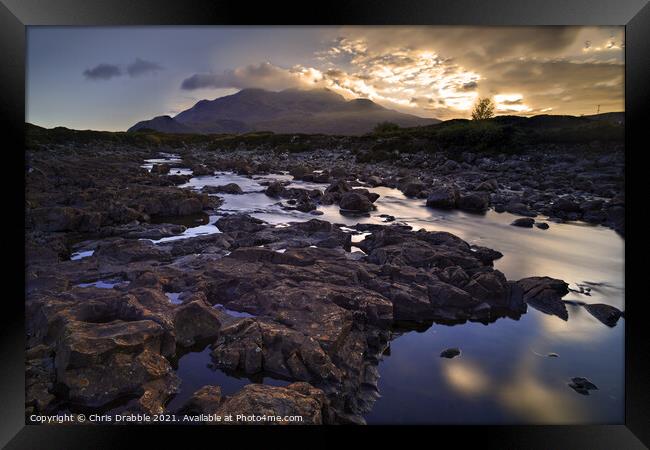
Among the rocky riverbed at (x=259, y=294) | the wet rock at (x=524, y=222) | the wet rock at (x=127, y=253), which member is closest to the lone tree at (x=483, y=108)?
the rocky riverbed at (x=259, y=294)

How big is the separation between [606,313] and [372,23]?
179 inches

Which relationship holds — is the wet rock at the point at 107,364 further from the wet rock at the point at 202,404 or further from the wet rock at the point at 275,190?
the wet rock at the point at 275,190

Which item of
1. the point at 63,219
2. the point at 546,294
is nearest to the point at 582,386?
the point at 546,294

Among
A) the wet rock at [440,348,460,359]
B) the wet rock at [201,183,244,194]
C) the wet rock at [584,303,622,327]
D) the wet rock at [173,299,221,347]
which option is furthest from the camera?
the wet rock at [201,183,244,194]

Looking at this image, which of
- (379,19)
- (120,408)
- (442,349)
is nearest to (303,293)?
(442,349)

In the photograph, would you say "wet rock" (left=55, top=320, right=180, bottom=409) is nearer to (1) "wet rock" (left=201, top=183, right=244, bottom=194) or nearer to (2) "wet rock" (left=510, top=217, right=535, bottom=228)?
(2) "wet rock" (left=510, top=217, right=535, bottom=228)

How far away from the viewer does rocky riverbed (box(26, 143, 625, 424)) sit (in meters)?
3.62

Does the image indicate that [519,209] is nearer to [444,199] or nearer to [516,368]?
[444,199]

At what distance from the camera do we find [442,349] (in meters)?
4.70

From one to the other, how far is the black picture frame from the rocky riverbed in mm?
256

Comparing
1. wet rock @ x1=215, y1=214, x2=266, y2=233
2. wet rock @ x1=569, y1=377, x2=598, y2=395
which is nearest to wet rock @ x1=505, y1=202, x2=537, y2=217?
wet rock @ x1=215, y1=214, x2=266, y2=233

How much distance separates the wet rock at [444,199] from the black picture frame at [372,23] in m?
8.48

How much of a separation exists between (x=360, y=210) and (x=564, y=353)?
7238mm
